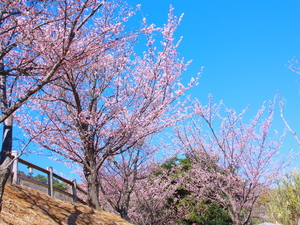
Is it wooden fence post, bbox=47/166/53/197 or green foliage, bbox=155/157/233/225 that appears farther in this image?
green foliage, bbox=155/157/233/225

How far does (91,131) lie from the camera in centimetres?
A: 873

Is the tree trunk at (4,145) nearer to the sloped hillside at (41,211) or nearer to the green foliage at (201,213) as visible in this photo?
the sloped hillside at (41,211)

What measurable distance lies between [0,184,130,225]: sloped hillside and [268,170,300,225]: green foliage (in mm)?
5377

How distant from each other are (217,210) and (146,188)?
25.1 ft

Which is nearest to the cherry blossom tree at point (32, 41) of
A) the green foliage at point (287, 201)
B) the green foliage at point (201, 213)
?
the green foliage at point (287, 201)

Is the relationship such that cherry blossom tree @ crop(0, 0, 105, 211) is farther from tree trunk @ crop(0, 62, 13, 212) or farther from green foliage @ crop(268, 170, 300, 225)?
green foliage @ crop(268, 170, 300, 225)

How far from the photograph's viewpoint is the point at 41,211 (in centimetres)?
698

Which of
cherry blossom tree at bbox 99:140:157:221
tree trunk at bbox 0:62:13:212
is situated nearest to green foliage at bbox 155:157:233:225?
cherry blossom tree at bbox 99:140:157:221

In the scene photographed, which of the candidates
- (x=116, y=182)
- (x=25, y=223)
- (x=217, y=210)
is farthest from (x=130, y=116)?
(x=217, y=210)

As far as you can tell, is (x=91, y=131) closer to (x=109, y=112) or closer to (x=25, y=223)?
(x=109, y=112)

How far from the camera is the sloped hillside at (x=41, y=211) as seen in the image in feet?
20.1

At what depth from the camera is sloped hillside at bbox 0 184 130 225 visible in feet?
20.1

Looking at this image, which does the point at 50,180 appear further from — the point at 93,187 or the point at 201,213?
the point at 201,213

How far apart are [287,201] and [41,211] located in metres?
7.88
